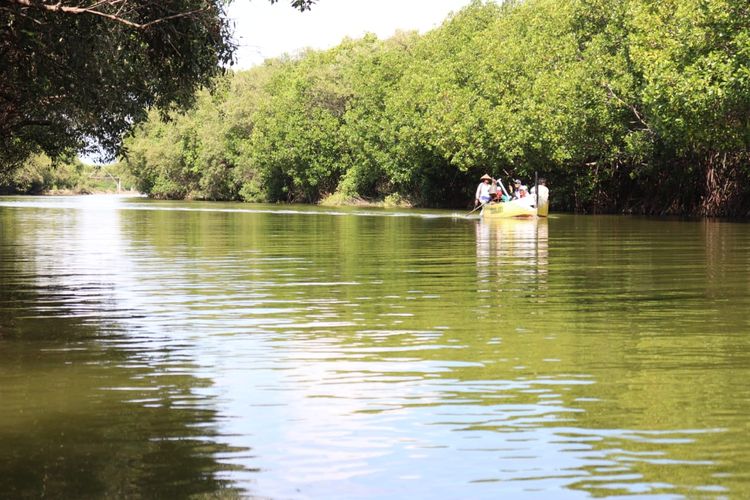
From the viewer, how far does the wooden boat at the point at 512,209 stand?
4472 centimetres

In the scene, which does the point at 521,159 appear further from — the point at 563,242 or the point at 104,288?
the point at 104,288

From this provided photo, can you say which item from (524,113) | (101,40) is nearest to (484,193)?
(524,113)

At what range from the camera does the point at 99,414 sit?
716cm

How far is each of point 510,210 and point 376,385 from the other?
37.5 metres

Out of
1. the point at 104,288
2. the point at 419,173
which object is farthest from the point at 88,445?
the point at 419,173

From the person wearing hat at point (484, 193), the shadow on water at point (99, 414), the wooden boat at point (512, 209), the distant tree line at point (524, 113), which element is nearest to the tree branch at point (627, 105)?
the distant tree line at point (524, 113)

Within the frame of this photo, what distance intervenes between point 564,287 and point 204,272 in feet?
20.8

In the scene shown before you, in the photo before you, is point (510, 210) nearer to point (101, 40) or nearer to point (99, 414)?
point (101, 40)

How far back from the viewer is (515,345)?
10.0 metres

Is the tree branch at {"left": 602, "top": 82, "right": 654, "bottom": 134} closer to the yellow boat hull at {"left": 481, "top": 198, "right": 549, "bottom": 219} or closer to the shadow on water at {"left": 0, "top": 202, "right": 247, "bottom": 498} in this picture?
the yellow boat hull at {"left": 481, "top": 198, "right": 549, "bottom": 219}

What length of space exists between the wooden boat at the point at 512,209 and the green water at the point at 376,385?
26.7m

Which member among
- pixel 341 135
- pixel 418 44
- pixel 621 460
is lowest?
pixel 621 460

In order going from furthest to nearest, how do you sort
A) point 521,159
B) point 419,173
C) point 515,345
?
point 419,173, point 521,159, point 515,345

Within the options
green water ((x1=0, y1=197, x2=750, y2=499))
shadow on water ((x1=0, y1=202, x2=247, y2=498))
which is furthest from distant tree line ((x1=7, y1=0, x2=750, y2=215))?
shadow on water ((x1=0, y1=202, x2=247, y2=498))
